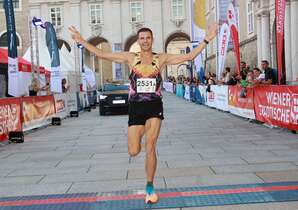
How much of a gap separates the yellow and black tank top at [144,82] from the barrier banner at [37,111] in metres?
10.1

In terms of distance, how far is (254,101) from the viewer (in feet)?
53.0

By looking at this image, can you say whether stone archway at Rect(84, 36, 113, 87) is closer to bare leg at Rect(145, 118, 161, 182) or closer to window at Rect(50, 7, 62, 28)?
window at Rect(50, 7, 62, 28)

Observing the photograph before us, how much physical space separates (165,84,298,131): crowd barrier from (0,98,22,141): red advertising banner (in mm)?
6575

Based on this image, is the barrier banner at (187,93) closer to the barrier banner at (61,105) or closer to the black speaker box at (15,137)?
the barrier banner at (61,105)

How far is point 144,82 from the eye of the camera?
20.2ft

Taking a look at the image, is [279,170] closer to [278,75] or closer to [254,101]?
[278,75]

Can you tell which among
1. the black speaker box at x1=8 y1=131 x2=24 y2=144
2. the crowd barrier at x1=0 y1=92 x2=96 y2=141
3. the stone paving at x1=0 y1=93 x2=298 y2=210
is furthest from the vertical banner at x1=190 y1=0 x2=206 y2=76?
the black speaker box at x1=8 y1=131 x2=24 y2=144

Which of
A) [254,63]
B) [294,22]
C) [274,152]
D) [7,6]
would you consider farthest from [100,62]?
[274,152]

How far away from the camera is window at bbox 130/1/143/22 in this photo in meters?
69.8

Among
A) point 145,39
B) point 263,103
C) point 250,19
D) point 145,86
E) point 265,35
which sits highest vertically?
point 250,19

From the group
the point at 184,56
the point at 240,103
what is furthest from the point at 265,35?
the point at 184,56

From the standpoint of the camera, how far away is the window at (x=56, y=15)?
231 ft

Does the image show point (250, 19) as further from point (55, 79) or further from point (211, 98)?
point (55, 79)

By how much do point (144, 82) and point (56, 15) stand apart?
66.3 metres
